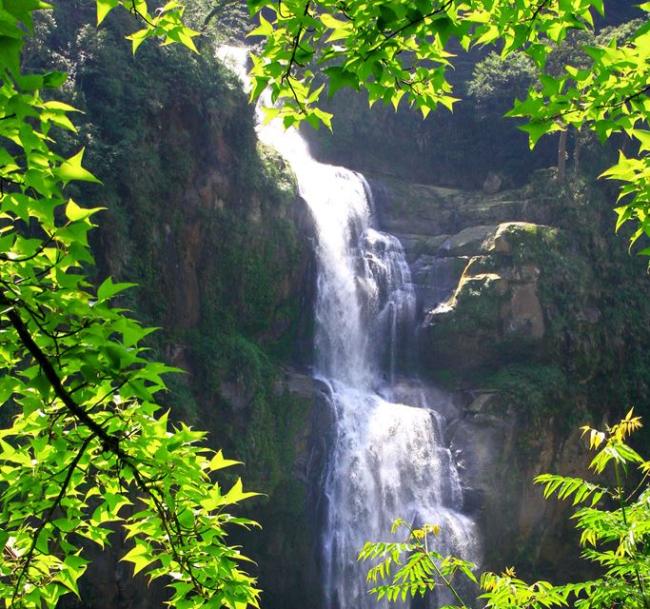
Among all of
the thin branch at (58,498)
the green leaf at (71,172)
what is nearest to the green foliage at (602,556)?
the thin branch at (58,498)

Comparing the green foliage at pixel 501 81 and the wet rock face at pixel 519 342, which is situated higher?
the green foliage at pixel 501 81

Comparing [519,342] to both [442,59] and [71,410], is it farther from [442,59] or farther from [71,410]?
[71,410]

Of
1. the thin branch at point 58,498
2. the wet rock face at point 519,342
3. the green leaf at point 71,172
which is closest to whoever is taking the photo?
the green leaf at point 71,172

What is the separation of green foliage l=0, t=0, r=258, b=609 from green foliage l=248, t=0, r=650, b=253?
1.85 feet

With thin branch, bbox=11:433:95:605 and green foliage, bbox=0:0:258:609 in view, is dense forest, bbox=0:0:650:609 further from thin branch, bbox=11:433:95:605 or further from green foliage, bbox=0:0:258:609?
thin branch, bbox=11:433:95:605

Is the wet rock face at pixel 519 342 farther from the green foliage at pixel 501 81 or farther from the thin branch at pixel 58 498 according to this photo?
the thin branch at pixel 58 498

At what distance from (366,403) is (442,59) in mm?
17860

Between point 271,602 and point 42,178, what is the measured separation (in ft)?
58.0

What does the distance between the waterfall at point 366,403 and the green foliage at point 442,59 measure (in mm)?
16631

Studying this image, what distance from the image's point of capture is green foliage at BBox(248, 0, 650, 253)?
8.55 ft

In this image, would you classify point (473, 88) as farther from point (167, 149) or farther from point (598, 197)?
point (167, 149)

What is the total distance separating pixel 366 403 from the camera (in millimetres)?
A: 20594

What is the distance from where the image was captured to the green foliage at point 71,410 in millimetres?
2088

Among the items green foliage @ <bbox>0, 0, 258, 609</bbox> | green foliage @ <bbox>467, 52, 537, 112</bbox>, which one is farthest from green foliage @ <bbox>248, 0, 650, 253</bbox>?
green foliage @ <bbox>467, 52, 537, 112</bbox>
